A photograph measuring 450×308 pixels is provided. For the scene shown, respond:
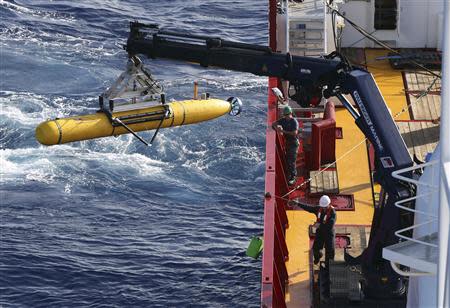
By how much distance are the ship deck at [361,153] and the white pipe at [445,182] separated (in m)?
9.79

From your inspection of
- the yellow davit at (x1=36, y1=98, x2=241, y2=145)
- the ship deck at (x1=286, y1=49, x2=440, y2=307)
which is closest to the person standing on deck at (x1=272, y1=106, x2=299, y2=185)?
the ship deck at (x1=286, y1=49, x2=440, y2=307)

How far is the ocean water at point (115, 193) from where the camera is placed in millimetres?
31172

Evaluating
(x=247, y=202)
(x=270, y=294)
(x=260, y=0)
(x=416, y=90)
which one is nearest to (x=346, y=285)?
(x=270, y=294)

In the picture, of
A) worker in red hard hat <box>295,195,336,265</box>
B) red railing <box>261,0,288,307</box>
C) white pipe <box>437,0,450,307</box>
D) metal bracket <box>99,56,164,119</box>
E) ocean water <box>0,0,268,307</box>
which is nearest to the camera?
white pipe <box>437,0,450,307</box>

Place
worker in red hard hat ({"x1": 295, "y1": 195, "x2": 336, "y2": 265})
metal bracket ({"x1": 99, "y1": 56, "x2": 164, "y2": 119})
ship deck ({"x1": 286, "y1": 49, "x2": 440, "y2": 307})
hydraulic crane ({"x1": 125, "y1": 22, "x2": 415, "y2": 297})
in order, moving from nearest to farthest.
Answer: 1. hydraulic crane ({"x1": 125, "y1": 22, "x2": 415, "y2": 297})
2. worker in red hard hat ({"x1": 295, "y1": 195, "x2": 336, "y2": 265})
3. metal bracket ({"x1": 99, "y1": 56, "x2": 164, "y2": 119})
4. ship deck ({"x1": 286, "y1": 49, "x2": 440, "y2": 307})

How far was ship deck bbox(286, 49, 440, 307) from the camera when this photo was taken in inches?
883

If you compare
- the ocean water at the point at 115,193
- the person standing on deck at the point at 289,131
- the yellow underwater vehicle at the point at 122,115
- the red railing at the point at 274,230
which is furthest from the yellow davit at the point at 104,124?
the ocean water at the point at 115,193

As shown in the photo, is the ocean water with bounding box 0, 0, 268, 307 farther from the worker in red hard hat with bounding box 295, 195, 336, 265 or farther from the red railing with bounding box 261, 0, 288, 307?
the worker in red hard hat with bounding box 295, 195, 336, 265

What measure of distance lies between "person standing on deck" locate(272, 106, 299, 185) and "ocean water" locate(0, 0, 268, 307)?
5773 mm

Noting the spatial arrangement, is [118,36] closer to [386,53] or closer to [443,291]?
[386,53]

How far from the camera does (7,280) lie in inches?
1245

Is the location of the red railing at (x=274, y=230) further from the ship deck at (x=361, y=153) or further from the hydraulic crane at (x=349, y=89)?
the hydraulic crane at (x=349, y=89)

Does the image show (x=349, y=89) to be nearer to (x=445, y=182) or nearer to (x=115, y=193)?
(x=445, y=182)

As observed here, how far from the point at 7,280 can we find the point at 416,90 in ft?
43.5
